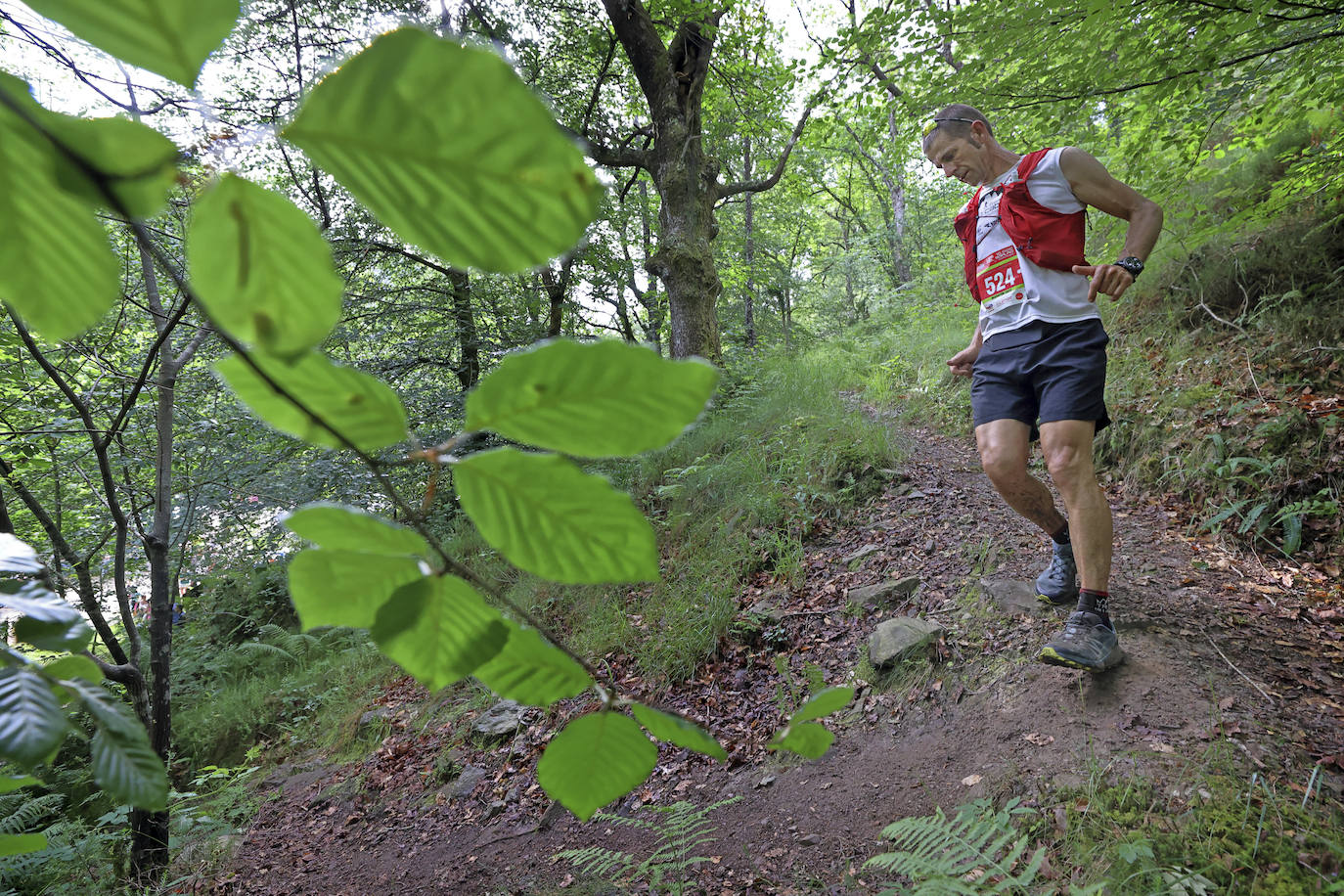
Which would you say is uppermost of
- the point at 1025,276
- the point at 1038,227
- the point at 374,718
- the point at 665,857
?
the point at 1038,227

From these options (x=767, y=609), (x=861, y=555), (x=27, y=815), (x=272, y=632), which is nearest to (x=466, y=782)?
(x=767, y=609)

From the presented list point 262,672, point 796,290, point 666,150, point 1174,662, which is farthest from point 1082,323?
point 796,290

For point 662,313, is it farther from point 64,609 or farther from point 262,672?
point 64,609

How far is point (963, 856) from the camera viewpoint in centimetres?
159

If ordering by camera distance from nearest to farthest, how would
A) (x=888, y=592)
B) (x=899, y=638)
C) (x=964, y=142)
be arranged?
(x=964, y=142) < (x=899, y=638) < (x=888, y=592)

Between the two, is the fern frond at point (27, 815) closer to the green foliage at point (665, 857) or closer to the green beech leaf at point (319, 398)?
the green foliage at point (665, 857)

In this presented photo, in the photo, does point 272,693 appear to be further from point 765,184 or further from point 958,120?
point 765,184

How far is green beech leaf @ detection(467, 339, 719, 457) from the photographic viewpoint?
0.70 feet

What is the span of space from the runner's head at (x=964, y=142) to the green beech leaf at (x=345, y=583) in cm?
266

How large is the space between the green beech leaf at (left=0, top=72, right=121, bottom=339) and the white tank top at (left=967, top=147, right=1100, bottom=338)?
95.8 inches

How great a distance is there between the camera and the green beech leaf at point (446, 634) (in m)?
0.26

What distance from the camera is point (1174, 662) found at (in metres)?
2.00

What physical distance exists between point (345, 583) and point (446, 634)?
0.17 ft

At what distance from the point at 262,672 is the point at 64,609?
664 cm
